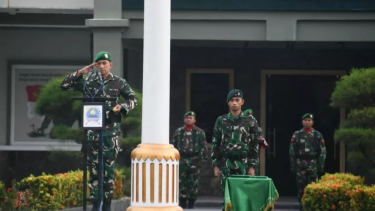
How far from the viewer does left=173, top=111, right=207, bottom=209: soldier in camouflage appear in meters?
17.2

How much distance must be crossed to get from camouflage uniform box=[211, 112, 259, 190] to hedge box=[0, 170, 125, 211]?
2215 millimetres

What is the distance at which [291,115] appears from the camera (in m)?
20.4

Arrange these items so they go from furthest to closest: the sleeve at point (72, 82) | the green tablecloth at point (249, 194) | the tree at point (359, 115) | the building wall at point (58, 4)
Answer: the building wall at point (58, 4), the tree at point (359, 115), the sleeve at point (72, 82), the green tablecloth at point (249, 194)

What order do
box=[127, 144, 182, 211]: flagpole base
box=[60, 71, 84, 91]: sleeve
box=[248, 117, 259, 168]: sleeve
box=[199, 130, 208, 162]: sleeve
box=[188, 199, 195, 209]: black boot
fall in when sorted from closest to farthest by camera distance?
box=[127, 144, 182, 211]: flagpole base < box=[60, 71, 84, 91]: sleeve < box=[248, 117, 259, 168]: sleeve < box=[199, 130, 208, 162]: sleeve < box=[188, 199, 195, 209]: black boot

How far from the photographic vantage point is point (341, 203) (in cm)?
1283

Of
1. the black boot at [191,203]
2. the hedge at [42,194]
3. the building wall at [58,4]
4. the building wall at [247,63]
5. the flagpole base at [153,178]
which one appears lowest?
the black boot at [191,203]

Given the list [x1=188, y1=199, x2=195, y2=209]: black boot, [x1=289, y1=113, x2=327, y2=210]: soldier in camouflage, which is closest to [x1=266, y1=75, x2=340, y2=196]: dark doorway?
[x1=289, y1=113, x2=327, y2=210]: soldier in camouflage

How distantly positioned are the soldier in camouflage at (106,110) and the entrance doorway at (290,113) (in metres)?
9.38

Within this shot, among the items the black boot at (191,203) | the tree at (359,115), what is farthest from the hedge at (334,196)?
the black boot at (191,203)

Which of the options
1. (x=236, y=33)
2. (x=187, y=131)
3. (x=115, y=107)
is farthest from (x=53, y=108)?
(x=115, y=107)

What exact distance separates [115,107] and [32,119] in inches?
378

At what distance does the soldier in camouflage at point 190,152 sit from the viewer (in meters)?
17.2

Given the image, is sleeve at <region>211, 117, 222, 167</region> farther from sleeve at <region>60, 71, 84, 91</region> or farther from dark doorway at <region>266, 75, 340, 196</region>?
dark doorway at <region>266, 75, 340, 196</region>

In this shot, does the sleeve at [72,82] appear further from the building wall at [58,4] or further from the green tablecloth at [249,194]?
the building wall at [58,4]
